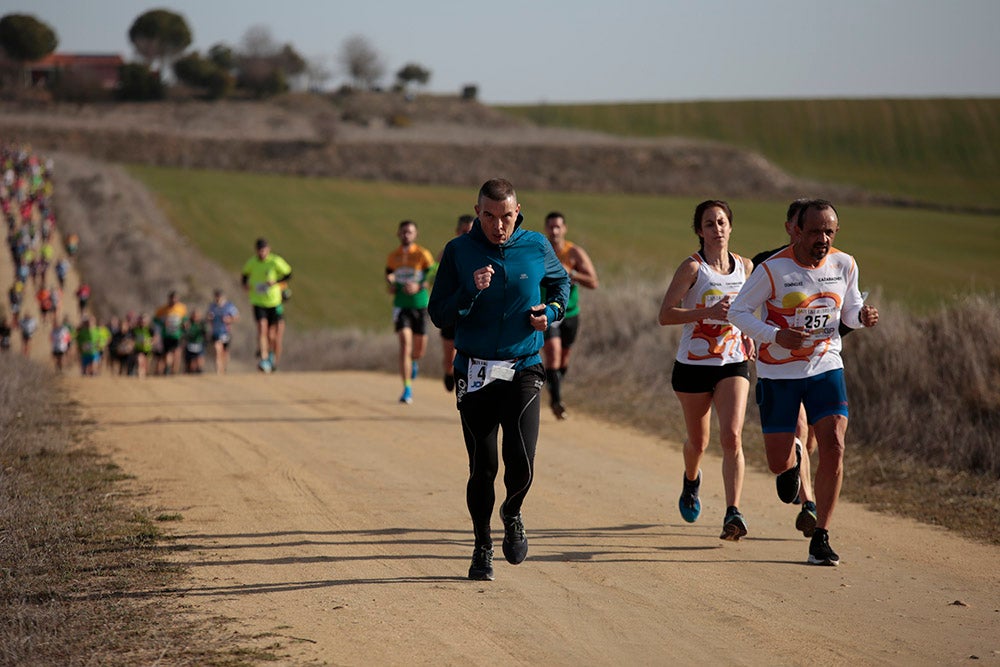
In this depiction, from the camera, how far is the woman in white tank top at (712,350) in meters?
7.90

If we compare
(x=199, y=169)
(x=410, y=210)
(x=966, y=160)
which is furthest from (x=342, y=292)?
(x=966, y=160)

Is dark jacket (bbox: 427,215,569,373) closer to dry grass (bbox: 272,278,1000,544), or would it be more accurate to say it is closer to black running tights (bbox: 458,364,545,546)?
black running tights (bbox: 458,364,545,546)

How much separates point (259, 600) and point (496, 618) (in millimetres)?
1293

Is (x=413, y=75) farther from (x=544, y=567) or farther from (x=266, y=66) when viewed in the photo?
(x=544, y=567)

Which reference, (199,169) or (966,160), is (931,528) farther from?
(966,160)

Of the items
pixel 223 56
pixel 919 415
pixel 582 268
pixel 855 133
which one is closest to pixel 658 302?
pixel 582 268

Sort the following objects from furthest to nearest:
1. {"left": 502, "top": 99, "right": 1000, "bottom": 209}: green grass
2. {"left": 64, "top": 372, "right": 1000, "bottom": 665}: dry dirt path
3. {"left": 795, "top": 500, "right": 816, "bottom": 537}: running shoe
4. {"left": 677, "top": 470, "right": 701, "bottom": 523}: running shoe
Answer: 1. {"left": 502, "top": 99, "right": 1000, "bottom": 209}: green grass
2. {"left": 677, "top": 470, "right": 701, "bottom": 523}: running shoe
3. {"left": 795, "top": 500, "right": 816, "bottom": 537}: running shoe
4. {"left": 64, "top": 372, "right": 1000, "bottom": 665}: dry dirt path

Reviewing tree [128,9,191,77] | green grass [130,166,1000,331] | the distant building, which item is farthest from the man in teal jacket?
tree [128,9,191,77]

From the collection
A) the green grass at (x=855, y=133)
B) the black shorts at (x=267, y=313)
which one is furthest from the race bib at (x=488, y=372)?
the green grass at (x=855, y=133)

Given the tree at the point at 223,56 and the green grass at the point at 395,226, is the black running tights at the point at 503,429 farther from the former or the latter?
the tree at the point at 223,56

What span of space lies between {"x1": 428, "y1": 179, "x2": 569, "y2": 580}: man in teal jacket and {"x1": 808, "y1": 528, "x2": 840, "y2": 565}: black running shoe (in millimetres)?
1862

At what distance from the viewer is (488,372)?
6824mm

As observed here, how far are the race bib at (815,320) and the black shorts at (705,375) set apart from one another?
769mm

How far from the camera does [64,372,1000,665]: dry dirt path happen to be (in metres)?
5.77
